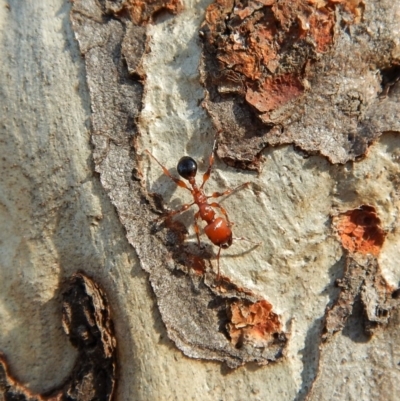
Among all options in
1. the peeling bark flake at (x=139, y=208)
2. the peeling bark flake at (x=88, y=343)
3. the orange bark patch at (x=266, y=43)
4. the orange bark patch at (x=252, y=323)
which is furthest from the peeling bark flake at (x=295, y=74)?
the peeling bark flake at (x=88, y=343)

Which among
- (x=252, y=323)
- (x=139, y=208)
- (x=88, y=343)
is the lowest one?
(x=88, y=343)

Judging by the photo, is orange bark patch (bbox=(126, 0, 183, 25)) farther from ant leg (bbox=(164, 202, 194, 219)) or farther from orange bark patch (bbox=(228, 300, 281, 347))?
orange bark patch (bbox=(228, 300, 281, 347))

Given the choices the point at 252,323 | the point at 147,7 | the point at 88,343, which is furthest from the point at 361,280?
the point at 147,7

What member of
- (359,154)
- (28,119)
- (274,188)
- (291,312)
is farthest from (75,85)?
(291,312)

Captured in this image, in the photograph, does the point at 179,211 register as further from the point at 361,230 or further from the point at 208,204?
the point at 361,230

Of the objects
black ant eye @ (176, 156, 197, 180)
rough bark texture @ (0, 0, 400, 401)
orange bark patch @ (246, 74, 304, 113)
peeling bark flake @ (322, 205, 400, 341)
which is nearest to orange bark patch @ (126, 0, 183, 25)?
rough bark texture @ (0, 0, 400, 401)

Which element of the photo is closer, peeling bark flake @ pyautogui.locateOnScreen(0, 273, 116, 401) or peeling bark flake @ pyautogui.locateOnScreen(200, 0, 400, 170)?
peeling bark flake @ pyautogui.locateOnScreen(200, 0, 400, 170)

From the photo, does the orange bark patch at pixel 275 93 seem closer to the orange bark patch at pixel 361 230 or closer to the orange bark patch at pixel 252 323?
the orange bark patch at pixel 361 230
